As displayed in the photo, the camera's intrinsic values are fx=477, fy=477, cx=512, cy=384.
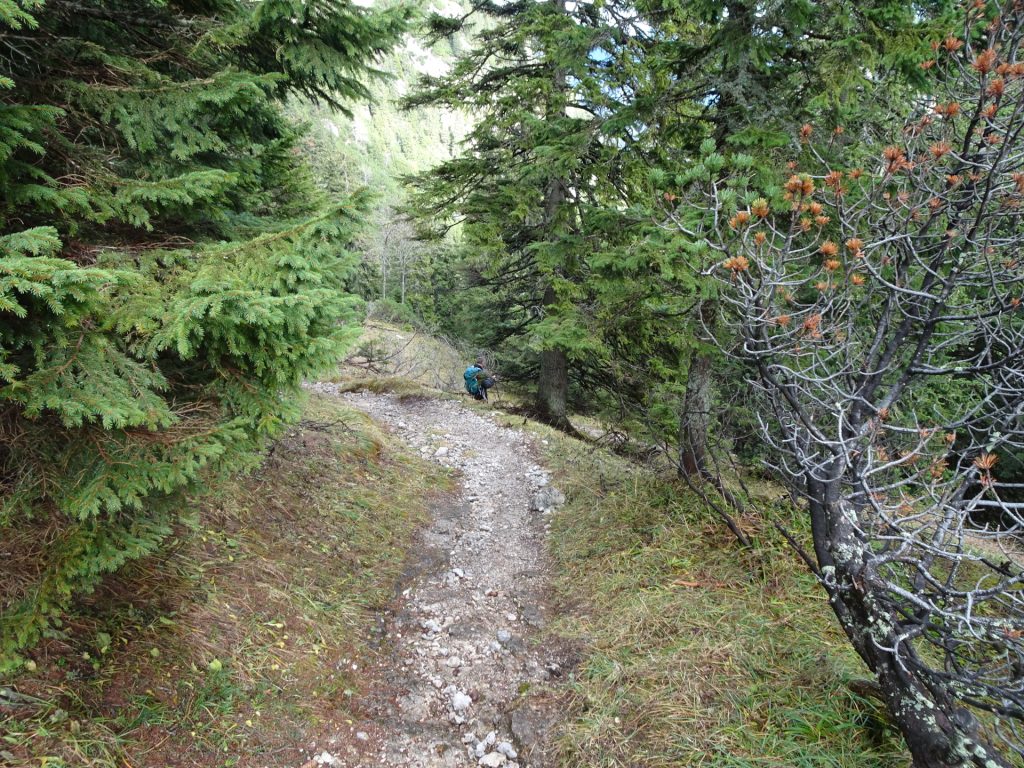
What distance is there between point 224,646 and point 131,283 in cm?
272

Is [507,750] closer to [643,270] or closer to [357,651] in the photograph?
[357,651]

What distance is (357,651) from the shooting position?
4.23m

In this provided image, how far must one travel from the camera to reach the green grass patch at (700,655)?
3033 millimetres

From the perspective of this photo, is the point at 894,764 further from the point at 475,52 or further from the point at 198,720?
the point at 475,52

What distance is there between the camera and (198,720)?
3.10 metres

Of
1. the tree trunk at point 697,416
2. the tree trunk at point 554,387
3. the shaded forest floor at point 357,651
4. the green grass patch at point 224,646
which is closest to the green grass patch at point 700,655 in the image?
the shaded forest floor at point 357,651

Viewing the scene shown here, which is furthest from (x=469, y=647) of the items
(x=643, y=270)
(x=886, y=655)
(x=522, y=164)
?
(x=522, y=164)

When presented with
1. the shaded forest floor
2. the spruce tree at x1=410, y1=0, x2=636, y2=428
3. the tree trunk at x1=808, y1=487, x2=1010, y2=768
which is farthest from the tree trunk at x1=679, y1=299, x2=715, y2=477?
the tree trunk at x1=808, y1=487, x2=1010, y2=768

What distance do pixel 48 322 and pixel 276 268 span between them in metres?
1.18

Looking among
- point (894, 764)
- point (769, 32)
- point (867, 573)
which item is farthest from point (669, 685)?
point (769, 32)

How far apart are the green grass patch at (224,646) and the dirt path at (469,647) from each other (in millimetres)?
289

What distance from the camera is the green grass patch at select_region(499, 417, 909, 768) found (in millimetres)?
3033

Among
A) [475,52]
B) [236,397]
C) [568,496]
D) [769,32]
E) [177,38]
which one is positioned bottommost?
[568,496]

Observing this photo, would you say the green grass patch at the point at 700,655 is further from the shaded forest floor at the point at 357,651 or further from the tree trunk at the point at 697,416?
the tree trunk at the point at 697,416
